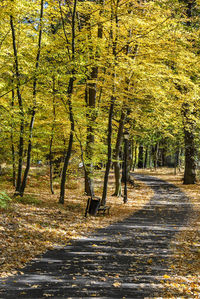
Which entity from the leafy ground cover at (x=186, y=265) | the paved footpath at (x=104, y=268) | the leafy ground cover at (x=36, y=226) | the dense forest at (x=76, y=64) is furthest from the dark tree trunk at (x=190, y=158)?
the paved footpath at (x=104, y=268)

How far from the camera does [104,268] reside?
6.18 metres

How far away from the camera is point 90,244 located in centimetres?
805

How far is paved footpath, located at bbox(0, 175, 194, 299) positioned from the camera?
498 cm

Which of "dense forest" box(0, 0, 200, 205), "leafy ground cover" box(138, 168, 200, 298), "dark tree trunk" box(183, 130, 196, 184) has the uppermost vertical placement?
"dense forest" box(0, 0, 200, 205)

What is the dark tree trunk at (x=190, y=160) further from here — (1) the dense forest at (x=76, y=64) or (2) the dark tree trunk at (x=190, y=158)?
(1) the dense forest at (x=76, y=64)

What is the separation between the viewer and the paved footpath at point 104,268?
4.98 m

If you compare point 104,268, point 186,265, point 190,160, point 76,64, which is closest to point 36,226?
point 104,268

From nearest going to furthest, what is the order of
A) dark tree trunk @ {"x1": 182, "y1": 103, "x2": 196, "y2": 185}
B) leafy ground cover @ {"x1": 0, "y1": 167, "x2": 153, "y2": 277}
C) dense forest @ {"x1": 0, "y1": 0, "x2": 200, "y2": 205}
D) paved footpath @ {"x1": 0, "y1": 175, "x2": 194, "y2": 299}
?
1. paved footpath @ {"x1": 0, "y1": 175, "x2": 194, "y2": 299}
2. leafy ground cover @ {"x1": 0, "y1": 167, "x2": 153, "y2": 277}
3. dense forest @ {"x1": 0, "y1": 0, "x2": 200, "y2": 205}
4. dark tree trunk @ {"x1": 182, "y1": 103, "x2": 196, "y2": 185}

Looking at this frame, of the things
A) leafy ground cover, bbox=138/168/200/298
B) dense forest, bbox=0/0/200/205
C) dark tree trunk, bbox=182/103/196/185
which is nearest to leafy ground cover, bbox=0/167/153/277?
dense forest, bbox=0/0/200/205

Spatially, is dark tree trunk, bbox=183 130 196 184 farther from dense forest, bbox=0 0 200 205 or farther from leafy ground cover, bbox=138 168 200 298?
leafy ground cover, bbox=138 168 200 298

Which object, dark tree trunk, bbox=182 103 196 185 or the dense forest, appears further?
dark tree trunk, bbox=182 103 196 185

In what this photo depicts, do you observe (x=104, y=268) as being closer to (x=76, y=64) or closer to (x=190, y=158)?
(x=76, y=64)

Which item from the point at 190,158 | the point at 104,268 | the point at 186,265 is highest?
the point at 190,158

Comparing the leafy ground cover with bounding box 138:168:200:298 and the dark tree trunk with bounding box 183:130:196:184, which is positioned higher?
the dark tree trunk with bounding box 183:130:196:184
